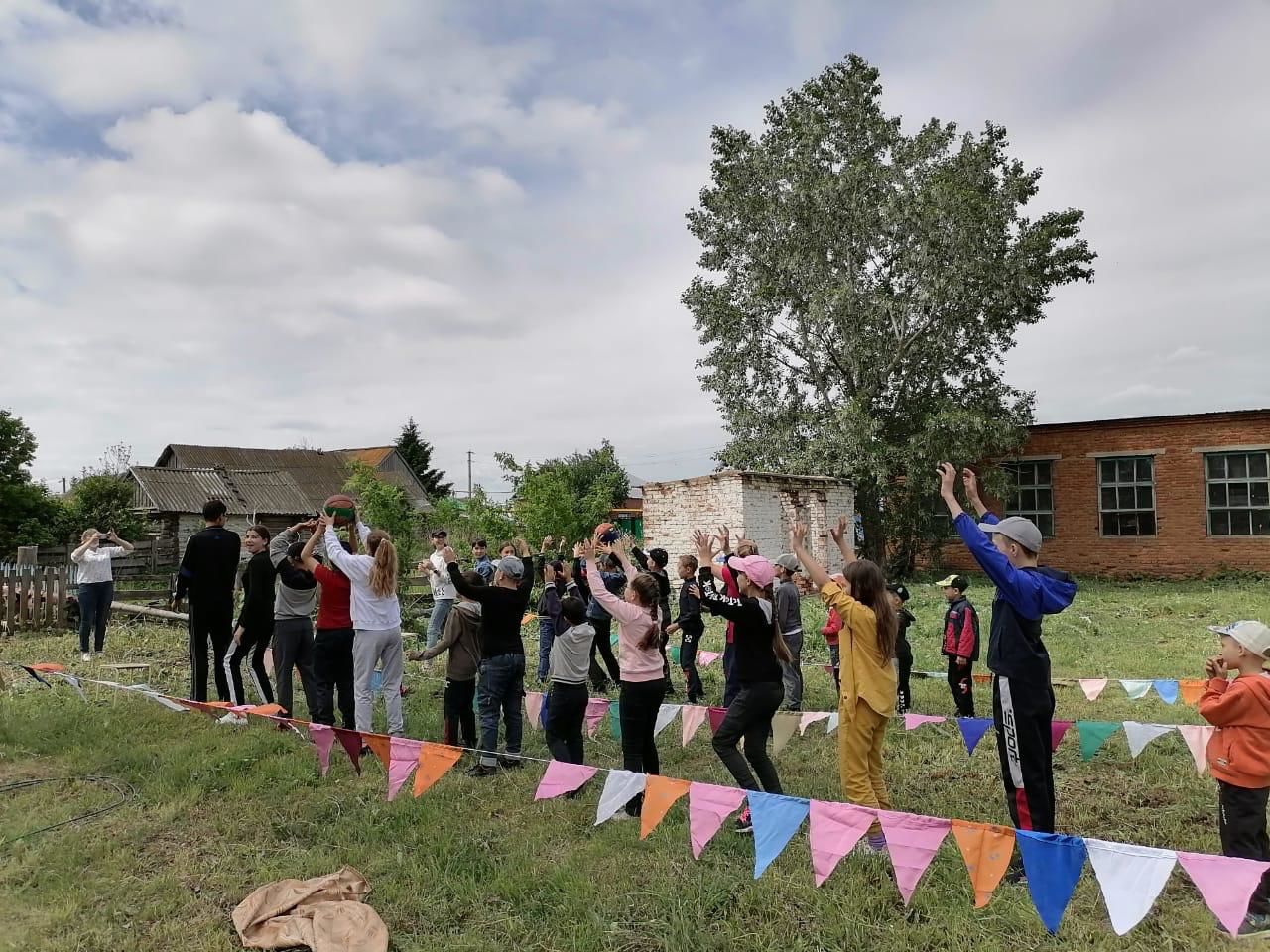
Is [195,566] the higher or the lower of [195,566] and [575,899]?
the higher

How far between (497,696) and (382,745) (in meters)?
0.90

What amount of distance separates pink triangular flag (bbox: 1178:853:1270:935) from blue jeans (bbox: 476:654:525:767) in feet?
13.7

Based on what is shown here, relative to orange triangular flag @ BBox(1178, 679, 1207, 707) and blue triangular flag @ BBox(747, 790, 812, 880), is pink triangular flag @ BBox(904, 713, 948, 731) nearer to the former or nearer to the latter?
orange triangular flag @ BBox(1178, 679, 1207, 707)

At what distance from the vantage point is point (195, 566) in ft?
25.1

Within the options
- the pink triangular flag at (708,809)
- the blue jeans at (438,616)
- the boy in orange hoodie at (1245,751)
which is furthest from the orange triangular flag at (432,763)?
the blue jeans at (438,616)

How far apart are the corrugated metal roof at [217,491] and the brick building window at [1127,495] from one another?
3111 cm

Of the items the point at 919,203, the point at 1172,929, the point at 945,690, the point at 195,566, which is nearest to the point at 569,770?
the point at 1172,929

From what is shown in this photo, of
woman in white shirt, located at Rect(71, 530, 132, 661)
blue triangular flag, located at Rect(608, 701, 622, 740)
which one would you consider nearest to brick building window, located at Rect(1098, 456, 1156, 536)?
blue triangular flag, located at Rect(608, 701, 622, 740)

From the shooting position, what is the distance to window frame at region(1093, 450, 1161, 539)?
75.6ft

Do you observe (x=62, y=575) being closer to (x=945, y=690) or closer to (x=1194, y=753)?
(x=945, y=690)

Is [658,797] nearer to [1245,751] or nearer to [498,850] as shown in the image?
[498,850]

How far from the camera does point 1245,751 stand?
3.92 metres

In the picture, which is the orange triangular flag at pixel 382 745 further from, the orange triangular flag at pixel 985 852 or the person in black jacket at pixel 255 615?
the orange triangular flag at pixel 985 852

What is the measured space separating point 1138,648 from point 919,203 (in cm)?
1354
